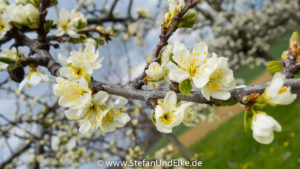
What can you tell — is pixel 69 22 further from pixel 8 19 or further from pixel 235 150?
pixel 235 150

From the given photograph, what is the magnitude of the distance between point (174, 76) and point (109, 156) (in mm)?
4359

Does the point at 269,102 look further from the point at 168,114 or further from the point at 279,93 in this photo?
the point at 168,114

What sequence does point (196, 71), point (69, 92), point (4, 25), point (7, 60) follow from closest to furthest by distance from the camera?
1. point (196, 71)
2. point (69, 92)
3. point (7, 60)
4. point (4, 25)

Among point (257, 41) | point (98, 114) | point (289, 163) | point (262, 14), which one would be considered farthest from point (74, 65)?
point (262, 14)

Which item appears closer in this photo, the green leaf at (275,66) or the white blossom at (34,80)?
the green leaf at (275,66)

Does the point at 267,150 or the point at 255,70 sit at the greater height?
the point at 255,70

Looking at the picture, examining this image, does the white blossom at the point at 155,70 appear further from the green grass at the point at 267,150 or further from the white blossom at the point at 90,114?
the green grass at the point at 267,150

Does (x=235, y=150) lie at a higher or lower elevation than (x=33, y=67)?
lower

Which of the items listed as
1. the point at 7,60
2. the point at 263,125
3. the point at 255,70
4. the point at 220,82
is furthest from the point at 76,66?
the point at 255,70

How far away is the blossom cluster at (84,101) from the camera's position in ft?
3.42

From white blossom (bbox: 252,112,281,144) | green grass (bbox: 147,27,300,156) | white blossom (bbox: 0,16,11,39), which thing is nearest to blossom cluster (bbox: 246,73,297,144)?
white blossom (bbox: 252,112,281,144)

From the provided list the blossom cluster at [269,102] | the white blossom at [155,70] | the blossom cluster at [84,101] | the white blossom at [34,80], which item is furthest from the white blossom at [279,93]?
the white blossom at [34,80]

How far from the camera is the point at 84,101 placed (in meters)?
1.02

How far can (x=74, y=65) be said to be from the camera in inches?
47.6
